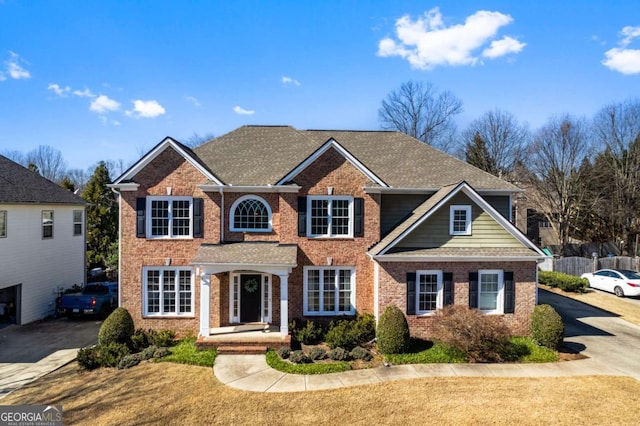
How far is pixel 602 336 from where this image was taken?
14836mm

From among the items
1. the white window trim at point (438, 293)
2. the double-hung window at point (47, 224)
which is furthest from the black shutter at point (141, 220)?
the white window trim at point (438, 293)

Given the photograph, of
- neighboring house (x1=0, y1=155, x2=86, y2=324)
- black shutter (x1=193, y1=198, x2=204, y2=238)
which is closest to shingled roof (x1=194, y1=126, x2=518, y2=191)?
black shutter (x1=193, y1=198, x2=204, y2=238)

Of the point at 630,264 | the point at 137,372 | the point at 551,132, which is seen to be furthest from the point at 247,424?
the point at 551,132

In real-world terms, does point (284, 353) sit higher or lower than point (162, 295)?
lower

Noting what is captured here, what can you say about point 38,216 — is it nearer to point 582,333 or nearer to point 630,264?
point 582,333

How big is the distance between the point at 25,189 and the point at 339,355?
18.2 meters

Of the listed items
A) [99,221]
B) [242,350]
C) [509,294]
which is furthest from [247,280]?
[99,221]

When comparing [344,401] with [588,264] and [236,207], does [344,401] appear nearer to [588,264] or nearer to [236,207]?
[236,207]

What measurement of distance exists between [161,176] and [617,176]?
128 ft

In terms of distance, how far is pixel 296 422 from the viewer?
28.1 feet

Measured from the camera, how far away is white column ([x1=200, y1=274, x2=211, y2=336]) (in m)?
13.8

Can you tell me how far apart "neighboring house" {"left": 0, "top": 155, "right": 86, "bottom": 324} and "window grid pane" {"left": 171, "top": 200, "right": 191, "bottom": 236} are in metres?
8.82

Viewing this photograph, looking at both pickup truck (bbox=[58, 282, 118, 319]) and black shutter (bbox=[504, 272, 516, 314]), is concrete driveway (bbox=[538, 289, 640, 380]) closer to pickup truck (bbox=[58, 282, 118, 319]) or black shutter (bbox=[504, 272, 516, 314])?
black shutter (bbox=[504, 272, 516, 314])

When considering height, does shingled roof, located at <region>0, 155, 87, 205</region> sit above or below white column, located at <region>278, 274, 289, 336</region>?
above
